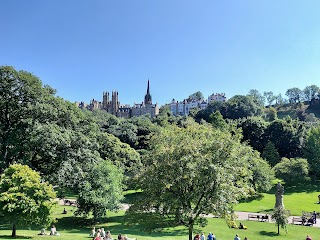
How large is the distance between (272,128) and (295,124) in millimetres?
7328

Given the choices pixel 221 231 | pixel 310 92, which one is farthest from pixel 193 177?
pixel 310 92

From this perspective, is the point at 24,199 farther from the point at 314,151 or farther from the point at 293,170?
the point at 314,151

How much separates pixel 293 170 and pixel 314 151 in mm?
10829

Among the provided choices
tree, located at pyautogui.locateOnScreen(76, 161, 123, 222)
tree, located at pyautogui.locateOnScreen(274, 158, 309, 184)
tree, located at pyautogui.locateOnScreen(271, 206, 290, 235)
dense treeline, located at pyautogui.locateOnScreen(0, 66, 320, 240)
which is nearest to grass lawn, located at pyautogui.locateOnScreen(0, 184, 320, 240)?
tree, located at pyautogui.locateOnScreen(271, 206, 290, 235)

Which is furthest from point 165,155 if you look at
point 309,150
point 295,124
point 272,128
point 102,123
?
point 102,123

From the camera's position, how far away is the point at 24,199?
64.7 feet

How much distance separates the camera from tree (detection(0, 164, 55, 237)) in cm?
1953

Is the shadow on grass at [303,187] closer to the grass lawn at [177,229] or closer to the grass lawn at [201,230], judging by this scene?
the grass lawn at [177,229]

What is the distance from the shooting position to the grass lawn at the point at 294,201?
134 ft

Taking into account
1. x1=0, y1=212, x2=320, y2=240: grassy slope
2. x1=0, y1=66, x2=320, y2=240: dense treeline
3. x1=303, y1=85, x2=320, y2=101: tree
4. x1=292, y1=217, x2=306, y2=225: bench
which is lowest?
x1=0, y1=212, x2=320, y2=240: grassy slope

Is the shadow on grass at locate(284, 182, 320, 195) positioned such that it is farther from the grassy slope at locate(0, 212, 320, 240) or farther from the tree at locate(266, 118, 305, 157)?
the grassy slope at locate(0, 212, 320, 240)

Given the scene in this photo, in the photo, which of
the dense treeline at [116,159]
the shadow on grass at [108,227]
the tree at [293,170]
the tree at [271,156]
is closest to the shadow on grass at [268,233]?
the dense treeline at [116,159]

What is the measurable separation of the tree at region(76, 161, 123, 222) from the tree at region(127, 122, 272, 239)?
38.0 ft

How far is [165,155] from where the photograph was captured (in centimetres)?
1995
